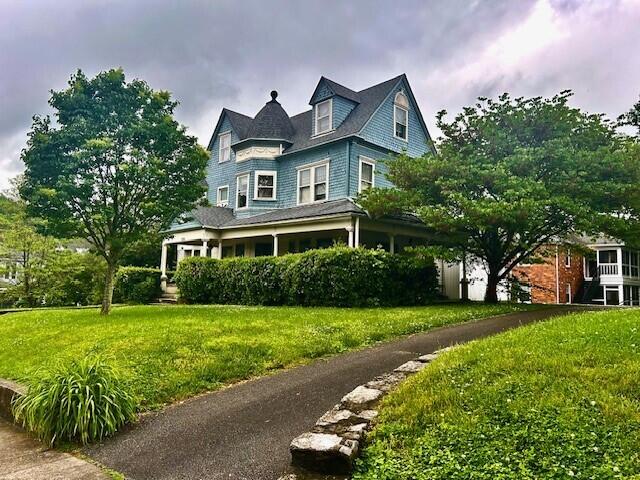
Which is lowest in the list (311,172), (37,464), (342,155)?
(37,464)

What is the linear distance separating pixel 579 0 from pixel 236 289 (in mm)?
13417

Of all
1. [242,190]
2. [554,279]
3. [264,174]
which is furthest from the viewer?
[554,279]

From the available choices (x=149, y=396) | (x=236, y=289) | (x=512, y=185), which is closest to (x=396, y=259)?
(x=512, y=185)

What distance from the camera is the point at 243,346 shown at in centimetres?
768

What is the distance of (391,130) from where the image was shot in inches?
818

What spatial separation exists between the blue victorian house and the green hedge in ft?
8.17

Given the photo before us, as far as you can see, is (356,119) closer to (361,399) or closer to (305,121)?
(305,121)

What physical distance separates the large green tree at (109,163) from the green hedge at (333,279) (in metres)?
3.98

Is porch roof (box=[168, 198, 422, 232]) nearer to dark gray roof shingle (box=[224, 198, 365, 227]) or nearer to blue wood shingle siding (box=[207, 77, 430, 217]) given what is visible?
dark gray roof shingle (box=[224, 198, 365, 227])

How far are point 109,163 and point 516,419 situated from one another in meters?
11.8

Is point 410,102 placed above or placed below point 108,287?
above

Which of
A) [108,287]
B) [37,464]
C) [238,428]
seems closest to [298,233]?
[108,287]

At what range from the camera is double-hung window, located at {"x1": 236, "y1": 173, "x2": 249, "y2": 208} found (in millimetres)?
22672

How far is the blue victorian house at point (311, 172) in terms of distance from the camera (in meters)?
18.8
